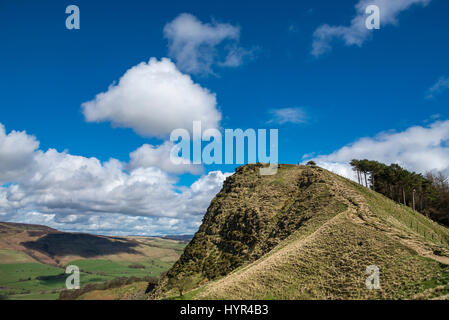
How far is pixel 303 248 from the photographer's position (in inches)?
1588

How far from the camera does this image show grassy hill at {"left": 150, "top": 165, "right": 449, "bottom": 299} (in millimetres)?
30062

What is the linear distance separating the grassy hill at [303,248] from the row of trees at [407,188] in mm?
21660

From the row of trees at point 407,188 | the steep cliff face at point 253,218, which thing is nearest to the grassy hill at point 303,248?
the steep cliff face at point 253,218

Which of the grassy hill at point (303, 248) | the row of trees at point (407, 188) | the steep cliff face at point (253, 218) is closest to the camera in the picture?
the grassy hill at point (303, 248)

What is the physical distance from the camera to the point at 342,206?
5062 centimetres

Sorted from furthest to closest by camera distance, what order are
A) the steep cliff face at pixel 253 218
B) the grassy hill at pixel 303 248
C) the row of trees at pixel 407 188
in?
the row of trees at pixel 407 188, the steep cliff face at pixel 253 218, the grassy hill at pixel 303 248

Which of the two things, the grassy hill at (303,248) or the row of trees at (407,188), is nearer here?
the grassy hill at (303,248)

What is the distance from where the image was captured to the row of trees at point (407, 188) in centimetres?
8862

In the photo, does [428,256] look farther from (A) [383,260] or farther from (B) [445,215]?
(B) [445,215]

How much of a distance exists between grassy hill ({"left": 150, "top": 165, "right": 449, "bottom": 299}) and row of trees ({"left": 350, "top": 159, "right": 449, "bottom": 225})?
71.1ft

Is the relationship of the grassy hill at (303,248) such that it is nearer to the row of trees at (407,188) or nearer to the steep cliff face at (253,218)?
the steep cliff face at (253,218)

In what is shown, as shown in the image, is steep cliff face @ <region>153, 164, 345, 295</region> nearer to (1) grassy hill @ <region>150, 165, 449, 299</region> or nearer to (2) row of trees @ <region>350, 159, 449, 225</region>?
(1) grassy hill @ <region>150, 165, 449, 299</region>

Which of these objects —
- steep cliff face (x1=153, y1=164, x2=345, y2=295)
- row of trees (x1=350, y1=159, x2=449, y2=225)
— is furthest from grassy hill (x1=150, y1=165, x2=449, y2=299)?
row of trees (x1=350, y1=159, x2=449, y2=225)

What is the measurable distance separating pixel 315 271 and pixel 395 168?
75.8 meters
